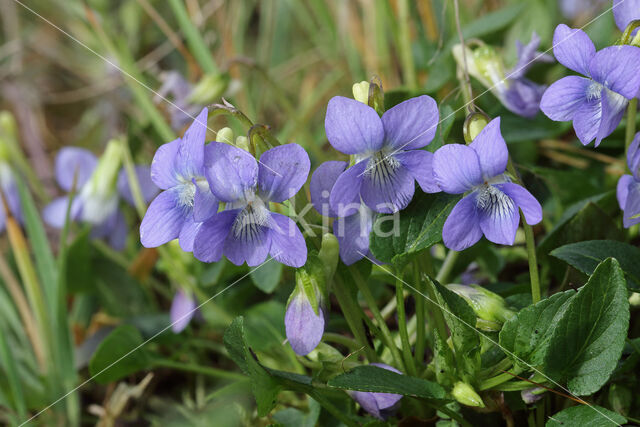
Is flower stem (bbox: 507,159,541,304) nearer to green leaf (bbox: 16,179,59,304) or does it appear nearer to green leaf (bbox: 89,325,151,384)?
green leaf (bbox: 89,325,151,384)

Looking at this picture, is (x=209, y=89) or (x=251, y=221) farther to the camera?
(x=209, y=89)

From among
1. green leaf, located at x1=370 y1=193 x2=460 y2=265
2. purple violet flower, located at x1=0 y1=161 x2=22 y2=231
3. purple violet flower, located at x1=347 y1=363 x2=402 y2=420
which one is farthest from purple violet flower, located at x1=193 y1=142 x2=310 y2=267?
purple violet flower, located at x1=0 y1=161 x2=22 y2=231

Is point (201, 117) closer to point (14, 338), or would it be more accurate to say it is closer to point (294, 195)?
point (294, 195)

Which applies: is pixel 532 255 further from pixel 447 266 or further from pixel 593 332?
pixel 447 266

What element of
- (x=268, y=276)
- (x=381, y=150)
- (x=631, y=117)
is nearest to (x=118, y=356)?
(x=268, y=276)

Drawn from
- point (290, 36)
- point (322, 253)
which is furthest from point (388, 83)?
point (322, 253)

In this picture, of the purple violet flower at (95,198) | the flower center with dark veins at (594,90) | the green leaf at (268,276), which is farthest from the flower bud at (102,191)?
the flower center with dark veins at (594,90)
